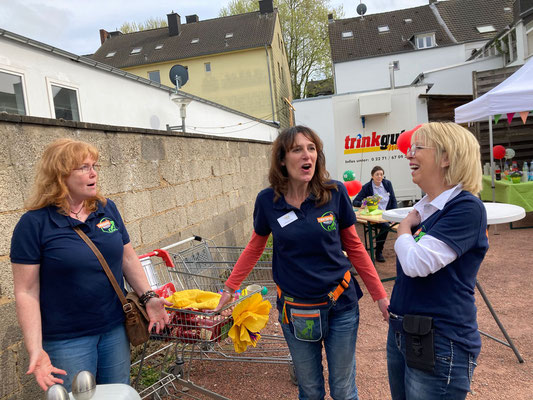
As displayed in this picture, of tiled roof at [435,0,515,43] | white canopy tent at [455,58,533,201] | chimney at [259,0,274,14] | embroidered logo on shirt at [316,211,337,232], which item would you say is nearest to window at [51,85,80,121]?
embroidered logo on shirt at [316,211,337,232]

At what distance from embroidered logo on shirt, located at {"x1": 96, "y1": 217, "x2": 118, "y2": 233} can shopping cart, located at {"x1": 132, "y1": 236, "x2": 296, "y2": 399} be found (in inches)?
28.9

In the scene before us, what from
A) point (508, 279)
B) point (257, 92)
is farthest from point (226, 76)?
point (508, 279)

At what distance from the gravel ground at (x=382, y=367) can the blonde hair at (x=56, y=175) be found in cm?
219

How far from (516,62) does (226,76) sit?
16.6 metres

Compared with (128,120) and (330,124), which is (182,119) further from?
(330,124)

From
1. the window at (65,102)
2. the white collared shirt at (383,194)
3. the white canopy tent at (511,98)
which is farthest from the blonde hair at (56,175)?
the white canopy tent at (511,98)

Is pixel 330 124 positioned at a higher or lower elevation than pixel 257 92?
lower

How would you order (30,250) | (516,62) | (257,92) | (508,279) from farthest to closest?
(257,92) < (516,62) < (508,279) < (30,250)

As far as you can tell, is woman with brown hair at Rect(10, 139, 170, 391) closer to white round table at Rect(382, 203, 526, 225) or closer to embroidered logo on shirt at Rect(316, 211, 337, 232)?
embroidered logo on shirt at Rect(316, 211, 337, 232)

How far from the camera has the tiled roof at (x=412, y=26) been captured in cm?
2809

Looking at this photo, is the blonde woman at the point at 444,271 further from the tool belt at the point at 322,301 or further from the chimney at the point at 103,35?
the chimney at the point at 103,35

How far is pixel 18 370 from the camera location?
107 inches

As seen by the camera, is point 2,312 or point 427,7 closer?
point 2,312

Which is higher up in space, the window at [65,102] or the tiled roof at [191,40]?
the tiled roof at [191,40]
